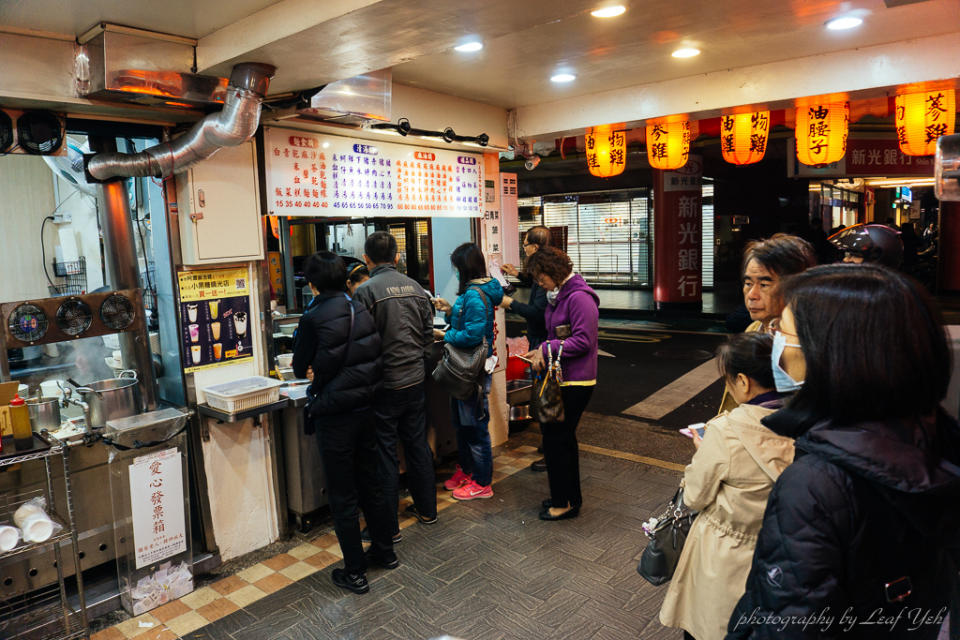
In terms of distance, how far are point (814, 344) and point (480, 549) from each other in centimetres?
307

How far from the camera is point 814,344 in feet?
4.33

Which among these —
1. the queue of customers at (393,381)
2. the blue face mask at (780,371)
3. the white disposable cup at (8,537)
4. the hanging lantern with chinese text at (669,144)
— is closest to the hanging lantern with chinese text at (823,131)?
the hanging lantern with chinese text at (669,144)

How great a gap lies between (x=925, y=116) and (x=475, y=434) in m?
4.39

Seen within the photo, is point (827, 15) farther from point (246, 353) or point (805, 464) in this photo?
point (246, 353)

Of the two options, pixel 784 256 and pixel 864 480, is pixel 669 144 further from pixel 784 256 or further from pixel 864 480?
pixel 864 480

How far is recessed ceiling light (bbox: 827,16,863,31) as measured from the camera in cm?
359

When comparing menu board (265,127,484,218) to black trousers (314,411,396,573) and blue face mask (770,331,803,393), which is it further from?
blue face mask (770,331,803,393)

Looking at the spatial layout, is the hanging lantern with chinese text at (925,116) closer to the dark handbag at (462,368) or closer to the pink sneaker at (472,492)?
the dark handbag at (462,368)

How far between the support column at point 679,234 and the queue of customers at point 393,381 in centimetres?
910

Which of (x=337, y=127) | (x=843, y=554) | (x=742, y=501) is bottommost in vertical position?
(x=742, y=501)

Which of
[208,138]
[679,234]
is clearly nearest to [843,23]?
[208,138]

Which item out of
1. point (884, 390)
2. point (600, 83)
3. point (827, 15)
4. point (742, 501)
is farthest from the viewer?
point (600, 83)

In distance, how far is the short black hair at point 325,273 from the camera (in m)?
3.43

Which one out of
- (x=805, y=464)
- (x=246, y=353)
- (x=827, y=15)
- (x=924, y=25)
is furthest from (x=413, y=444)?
(x=924, y=25)
